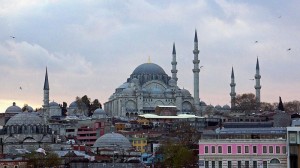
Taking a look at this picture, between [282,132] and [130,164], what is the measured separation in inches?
498

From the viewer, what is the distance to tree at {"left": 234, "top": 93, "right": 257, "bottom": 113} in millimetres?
116200

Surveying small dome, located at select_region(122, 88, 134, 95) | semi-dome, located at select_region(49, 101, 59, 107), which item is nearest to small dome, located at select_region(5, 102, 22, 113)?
semi-dome, located at select_region(49, 101, 59, 107)

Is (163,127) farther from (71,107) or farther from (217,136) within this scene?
(217,136)

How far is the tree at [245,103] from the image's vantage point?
116200 mm

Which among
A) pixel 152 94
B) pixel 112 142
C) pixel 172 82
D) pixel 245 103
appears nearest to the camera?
pixel 112 142

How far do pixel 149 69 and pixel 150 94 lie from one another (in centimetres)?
732

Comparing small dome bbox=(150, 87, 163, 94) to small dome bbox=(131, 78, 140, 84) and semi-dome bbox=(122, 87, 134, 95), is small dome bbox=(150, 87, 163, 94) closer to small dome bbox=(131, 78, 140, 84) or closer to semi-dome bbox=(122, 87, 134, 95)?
small dome bbox=(131, 78, 140, 84)

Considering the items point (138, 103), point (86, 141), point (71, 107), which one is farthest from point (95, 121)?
point (71, 107)

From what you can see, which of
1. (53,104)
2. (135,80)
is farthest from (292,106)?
(53,104)

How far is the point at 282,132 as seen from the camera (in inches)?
1957

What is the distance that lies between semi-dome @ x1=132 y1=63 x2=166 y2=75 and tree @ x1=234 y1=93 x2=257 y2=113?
53.1 feet

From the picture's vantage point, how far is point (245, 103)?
119 meters

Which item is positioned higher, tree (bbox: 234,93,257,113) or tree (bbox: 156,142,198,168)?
tree (bbox: 234,93,257,113)

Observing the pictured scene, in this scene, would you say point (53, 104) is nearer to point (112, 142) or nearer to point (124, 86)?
point (124, 86)
